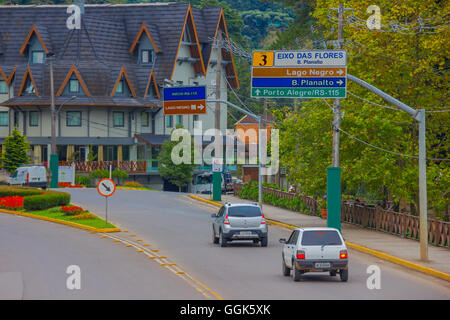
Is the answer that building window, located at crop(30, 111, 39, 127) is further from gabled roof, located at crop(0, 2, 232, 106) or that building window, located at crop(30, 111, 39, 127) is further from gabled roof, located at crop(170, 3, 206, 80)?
gabled roof, located at crop(170, 3, 206, 80)

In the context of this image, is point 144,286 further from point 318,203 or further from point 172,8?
point 172,8

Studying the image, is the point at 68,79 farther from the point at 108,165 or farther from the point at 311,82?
the point at 311,82

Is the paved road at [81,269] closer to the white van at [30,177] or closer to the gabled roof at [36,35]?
the white van at [30,177]

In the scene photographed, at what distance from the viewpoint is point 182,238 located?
34938 mm

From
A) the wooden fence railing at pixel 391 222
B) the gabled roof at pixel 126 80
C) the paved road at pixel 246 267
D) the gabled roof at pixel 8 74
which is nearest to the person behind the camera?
the paved road at pixel 246 267

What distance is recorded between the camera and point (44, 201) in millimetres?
46875

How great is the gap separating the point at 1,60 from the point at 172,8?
61.2ft

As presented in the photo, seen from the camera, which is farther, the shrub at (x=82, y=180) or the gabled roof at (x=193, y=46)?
the gabled roof at (x=193, y=46)

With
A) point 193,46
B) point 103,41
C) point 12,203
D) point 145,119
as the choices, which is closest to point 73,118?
point 145,119

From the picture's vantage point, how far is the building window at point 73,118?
82000mm

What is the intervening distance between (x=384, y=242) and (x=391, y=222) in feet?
13.7

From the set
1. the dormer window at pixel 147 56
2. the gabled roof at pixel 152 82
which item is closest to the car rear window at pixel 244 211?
the gabled roof at pixel 152 82

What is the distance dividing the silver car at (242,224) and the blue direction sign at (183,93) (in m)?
13.4
